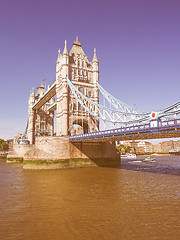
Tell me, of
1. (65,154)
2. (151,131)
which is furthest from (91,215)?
(65,154)

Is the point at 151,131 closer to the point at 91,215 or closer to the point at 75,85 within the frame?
Answer: the point at 91,215

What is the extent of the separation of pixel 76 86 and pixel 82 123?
9.71m

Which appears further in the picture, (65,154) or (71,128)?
(71,128)

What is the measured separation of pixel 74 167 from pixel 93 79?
20005 mm

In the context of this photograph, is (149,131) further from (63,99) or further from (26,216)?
(63,99)

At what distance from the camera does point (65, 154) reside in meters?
27.8

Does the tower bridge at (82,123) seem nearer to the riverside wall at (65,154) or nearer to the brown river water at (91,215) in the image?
the riverside wall at (65,154)

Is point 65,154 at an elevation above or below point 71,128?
below

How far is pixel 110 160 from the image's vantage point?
31688 millimetres

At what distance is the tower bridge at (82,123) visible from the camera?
19.2 metres

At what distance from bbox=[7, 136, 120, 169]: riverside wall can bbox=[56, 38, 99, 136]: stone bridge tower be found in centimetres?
453

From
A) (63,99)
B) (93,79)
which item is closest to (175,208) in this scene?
(63,99)

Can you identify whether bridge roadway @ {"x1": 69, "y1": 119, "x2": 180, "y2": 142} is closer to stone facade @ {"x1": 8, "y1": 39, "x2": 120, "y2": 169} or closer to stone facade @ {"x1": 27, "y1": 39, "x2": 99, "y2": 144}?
stone facade @ {"x1": 8, "y1": 39, "x2": 120, "y2": 169}

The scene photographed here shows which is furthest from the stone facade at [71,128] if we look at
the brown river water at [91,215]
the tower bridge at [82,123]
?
the brown river water at [91,215]
